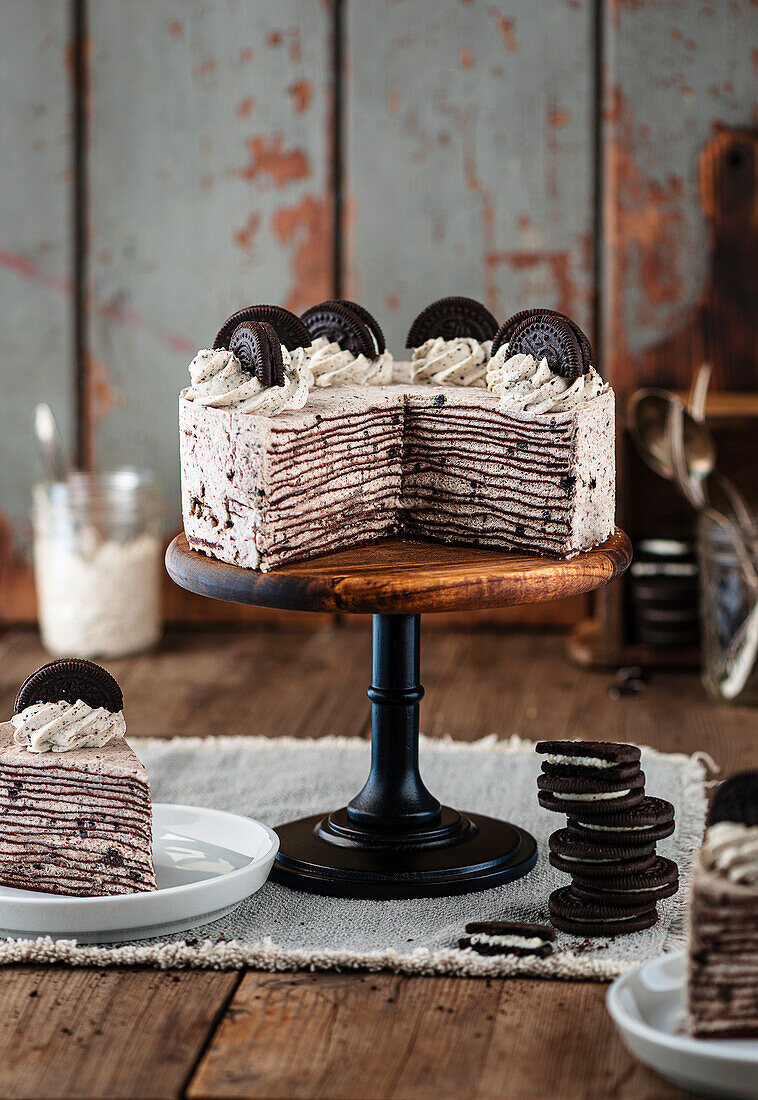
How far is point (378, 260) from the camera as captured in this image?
12.3ft

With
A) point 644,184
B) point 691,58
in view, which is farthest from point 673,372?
point 691,58

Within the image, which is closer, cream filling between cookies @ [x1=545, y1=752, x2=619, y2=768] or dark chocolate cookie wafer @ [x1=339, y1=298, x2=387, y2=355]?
cream filling between cookies @ [x1=545, y1=752, x2=619, y2=768]

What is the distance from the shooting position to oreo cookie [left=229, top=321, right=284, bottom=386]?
212cm

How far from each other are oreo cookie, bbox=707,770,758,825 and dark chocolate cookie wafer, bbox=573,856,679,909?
1.13ft

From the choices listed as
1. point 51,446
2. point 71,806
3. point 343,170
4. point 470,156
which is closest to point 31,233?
point 51,446

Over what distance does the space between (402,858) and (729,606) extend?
1233 mm

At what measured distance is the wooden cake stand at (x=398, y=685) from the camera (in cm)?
199

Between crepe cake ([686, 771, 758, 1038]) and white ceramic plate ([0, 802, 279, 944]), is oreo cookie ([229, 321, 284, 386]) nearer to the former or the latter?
white ceramic plate ([0, 802, 279, 944])

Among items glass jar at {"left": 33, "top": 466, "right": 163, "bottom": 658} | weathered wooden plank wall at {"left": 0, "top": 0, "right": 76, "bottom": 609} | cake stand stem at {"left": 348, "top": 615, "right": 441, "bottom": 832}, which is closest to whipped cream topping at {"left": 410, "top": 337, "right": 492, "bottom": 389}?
cake stand stem at {"left": 348, "top": 615, "right": 441, "bottom": 832}

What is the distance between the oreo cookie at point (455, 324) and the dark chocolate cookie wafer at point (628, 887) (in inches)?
35.2

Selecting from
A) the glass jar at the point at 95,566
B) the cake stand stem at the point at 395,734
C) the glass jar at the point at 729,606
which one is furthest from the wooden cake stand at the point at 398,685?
the glass jar at the point at 95,566

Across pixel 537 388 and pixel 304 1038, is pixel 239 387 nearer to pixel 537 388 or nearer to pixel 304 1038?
pixel 537 388

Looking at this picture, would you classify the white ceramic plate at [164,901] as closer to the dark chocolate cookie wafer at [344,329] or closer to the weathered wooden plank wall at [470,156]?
the dark chocolate cookie wafer at [344,329]

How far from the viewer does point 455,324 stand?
249 centimetres
